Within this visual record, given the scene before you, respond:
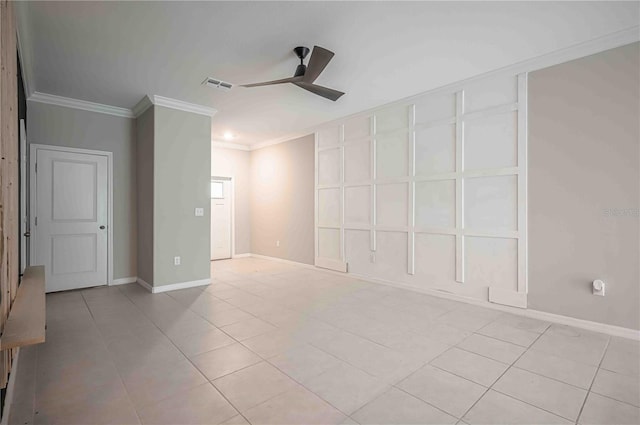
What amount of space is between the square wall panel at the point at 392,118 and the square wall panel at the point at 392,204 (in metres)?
0.86

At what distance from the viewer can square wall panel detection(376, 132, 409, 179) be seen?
4508 millimetres

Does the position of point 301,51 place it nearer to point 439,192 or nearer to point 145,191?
point 439,192

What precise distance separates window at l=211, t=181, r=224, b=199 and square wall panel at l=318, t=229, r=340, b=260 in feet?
9.30

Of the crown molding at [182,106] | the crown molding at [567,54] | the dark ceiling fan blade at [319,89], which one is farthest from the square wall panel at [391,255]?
the crown molding at [182,106]

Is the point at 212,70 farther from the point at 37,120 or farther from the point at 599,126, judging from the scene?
the point at 599,126

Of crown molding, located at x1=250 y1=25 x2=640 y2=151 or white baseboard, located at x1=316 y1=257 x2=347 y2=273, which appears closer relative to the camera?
crown molding, located at x1=250 y1=25 x2=640 y2=151

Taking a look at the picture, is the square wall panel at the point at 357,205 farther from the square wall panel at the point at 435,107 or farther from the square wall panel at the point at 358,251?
the square wall panel at the point at 435,107

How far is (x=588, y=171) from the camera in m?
3.03

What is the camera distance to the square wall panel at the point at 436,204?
4.01 meters

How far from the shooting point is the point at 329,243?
569 centimetres

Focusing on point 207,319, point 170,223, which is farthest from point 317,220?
point 207,319

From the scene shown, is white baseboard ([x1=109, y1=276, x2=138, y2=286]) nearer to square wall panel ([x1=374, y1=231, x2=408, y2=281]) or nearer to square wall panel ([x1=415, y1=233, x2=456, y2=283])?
square wall panel ([x1=374, y1=231, x2=408, y2=281])

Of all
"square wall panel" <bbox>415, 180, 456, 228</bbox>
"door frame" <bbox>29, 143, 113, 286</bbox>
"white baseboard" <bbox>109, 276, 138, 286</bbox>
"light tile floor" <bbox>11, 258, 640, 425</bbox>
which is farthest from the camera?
"white baseboard" <bbox>109, 276, 138, 286</bbox>

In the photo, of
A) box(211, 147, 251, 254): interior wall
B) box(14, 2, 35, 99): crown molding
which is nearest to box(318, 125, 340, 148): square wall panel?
box(211, 147, 251, 254): interior wall
